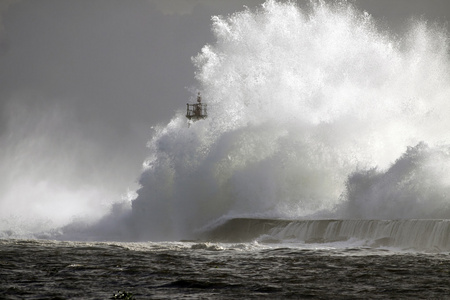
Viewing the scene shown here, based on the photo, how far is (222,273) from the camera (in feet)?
44.3

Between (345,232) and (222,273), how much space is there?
817 cm

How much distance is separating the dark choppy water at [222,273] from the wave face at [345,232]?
3.66 ft

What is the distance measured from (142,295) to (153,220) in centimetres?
2084

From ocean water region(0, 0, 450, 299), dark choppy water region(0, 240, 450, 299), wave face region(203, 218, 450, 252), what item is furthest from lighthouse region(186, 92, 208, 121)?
dark choppy water region(0, 240, 450, 299)

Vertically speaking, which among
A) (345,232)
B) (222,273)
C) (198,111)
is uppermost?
(198,111)

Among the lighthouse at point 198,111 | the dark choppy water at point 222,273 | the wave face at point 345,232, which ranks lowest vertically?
the dark choppy water at point 222,273

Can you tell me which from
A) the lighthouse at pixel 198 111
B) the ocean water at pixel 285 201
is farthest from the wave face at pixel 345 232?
the lighthouse at pixel 198 111

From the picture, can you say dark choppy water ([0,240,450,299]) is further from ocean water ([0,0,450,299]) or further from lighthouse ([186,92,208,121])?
lighthouse ([186,92,208,121])

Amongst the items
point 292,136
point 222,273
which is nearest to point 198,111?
point 292,136

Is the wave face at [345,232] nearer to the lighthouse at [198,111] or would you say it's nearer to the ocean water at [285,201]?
the ocean water at [285,201]

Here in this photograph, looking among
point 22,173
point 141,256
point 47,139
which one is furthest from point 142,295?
point 47,139

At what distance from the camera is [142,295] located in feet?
35.3

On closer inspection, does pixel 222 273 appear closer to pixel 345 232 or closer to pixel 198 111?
pixel 345 232

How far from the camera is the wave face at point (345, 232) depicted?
699 inches
